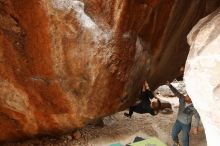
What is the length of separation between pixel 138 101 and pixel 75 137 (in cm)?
160

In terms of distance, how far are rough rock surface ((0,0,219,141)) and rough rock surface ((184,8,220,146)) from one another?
1252 millimetres

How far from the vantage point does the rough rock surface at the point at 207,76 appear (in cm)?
323

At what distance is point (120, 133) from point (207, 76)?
376cm

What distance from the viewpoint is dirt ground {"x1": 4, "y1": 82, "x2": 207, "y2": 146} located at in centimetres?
638

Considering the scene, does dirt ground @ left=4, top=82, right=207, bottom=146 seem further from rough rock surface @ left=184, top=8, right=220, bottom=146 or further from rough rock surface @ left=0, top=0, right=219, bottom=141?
rough rock surface @ left=184, top=8, right=220, bottom=146

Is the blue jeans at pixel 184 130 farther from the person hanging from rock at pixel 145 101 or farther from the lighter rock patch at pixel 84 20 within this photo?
the lighter rock patch at pixel 84 20

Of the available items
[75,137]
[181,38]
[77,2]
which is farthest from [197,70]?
[75,137]

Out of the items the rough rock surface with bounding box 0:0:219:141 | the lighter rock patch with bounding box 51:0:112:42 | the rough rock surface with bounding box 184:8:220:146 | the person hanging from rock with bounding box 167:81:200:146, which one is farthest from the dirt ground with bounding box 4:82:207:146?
the rough rock surface with bounding box 184:8:220:146

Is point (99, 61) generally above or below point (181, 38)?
below

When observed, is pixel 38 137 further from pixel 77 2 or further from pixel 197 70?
pixel 197 70

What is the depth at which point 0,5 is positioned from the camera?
445 cm

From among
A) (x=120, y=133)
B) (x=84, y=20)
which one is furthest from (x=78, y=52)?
(x=120, y=133)

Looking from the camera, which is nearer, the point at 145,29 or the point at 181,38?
the point at 145,29

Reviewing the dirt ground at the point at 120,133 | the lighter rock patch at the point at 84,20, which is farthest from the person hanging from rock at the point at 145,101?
the lighter rock patch at the point at 84,20
